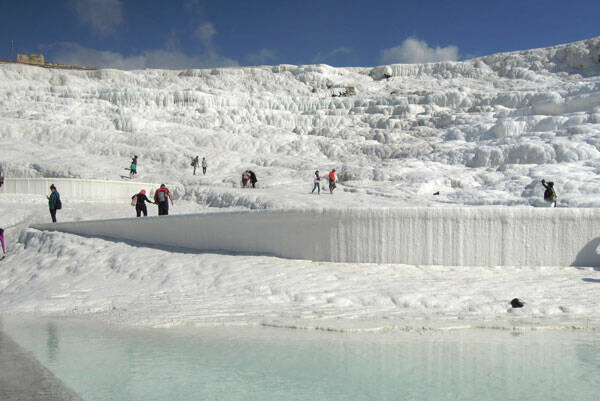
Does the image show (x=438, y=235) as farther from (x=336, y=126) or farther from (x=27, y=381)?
(x=336, y=126)

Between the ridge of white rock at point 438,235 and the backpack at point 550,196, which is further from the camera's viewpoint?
the backpack at point 550,196

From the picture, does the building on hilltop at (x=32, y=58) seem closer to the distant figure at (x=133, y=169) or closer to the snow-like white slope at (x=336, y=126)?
the snow-like white slope at (x=336, y=126)

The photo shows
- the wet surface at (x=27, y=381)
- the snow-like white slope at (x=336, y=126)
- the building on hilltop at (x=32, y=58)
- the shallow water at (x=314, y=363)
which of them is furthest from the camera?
the building on hilltop at (x=32, y=58)

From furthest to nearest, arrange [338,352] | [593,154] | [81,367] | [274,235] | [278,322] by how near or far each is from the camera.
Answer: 1. [593,154]
2. [274,235]
3. [278,322]
4. [338,352]
5. [81,367]

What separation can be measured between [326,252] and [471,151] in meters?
23.0

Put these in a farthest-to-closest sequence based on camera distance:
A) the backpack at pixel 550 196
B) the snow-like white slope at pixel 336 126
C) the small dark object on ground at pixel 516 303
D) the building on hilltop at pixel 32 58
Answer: the building on hilltop at pixel 32 58 < the snow-like white slope at pixel 336 126 < the backpack at pixel 550 196 < the small dark object on ground at pixel 516 303

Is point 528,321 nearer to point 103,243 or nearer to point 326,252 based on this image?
point 326,252

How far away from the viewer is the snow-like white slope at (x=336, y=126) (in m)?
27.3

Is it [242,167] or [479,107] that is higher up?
[479,107]

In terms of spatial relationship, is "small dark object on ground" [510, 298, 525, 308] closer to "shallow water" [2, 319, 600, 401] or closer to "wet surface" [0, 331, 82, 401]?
"shallow water" [2, 319, 600, 401]

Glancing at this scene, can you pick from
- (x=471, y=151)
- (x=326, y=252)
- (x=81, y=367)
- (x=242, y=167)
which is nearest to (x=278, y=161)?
(x=242, y=167)

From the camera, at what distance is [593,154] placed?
27.8 meters

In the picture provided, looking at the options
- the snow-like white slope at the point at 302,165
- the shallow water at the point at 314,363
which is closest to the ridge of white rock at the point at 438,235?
the snow-like white slope at the point at 302,165

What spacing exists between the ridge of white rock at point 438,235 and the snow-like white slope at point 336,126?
9.30m
